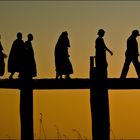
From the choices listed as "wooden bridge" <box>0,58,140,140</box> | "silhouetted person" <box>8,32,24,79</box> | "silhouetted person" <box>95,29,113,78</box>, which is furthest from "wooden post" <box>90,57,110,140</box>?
"silhouetted person" <box>8,32,24,79</box>

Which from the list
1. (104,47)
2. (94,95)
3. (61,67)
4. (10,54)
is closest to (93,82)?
(94,95)

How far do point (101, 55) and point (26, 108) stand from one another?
98.3 inches

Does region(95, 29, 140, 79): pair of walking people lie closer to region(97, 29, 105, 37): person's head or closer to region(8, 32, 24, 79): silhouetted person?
region(97, 29, 105, 37): person's head

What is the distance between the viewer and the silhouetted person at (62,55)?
1622 cm

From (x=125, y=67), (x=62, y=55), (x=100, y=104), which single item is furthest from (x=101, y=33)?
(x=100, y=104)

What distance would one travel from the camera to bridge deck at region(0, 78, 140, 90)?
1370 cm

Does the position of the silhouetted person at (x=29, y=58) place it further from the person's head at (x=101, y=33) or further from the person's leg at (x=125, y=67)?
the person's leg at (x=125, y=67)

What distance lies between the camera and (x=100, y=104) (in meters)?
13.8

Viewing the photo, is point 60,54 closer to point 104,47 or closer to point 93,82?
point 104,47

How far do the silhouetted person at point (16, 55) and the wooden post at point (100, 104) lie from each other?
3.21 metres

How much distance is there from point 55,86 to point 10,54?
294cm

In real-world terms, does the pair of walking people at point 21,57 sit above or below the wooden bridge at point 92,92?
above

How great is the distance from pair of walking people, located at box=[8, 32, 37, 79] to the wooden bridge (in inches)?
45.9

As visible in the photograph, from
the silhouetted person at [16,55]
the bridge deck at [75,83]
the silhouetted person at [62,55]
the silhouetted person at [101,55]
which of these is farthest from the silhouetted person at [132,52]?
the silhouetted person at [16,55]
